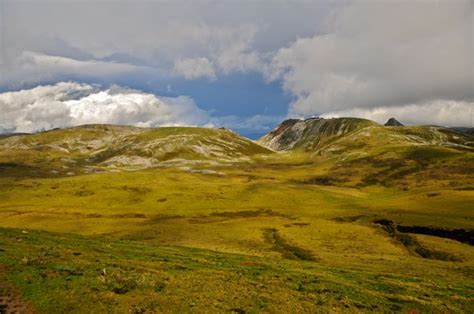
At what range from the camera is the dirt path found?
20.5m

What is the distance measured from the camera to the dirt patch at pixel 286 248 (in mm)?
58894

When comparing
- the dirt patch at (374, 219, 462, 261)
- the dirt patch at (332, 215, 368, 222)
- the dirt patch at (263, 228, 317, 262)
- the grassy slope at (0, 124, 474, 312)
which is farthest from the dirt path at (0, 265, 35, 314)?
the dirt patch at (332, 215, 368, 222)

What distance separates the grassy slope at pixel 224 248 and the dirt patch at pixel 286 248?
0.20 m

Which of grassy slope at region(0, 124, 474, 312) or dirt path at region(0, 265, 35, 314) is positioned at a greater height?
dirt path at region(0, 265, 35, 314)

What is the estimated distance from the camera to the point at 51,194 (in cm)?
14625

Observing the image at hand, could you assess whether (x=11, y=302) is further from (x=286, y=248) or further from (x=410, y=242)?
(x=410, y=242)

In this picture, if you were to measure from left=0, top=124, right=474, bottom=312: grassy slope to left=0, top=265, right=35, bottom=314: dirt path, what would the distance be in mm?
633

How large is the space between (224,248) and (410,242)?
116 feet

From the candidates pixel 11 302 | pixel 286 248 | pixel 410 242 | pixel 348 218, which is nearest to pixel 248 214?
pixel 348 218

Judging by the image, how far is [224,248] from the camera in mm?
63094

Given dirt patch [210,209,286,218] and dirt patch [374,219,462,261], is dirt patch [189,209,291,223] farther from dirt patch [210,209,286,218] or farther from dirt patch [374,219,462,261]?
dirt patch [374,219,462,261]

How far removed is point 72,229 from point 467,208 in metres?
93.0

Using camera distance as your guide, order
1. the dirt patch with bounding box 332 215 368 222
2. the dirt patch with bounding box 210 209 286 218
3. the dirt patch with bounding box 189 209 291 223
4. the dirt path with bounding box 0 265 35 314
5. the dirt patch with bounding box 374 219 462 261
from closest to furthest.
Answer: the dirt path with bounding box 0 265 35 314 < the dirt patch with bounding box 374 219 462 261 < the dirt patch with bounding box 332 215 368 222 < the dirt patch with bounding box 189 209 291 223 < the dirt patch with bounding box 210 209 286 218

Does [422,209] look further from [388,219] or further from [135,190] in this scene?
[135,190]
